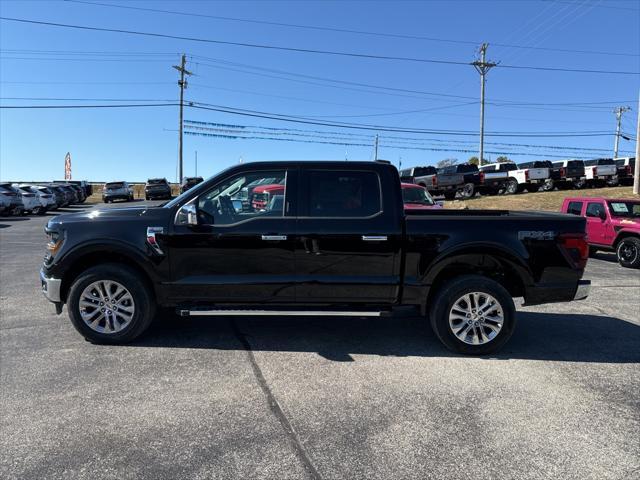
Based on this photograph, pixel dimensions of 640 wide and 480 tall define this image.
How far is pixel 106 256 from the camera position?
16.7 ft

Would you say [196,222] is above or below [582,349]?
above

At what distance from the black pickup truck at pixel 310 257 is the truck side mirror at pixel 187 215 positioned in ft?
0.04

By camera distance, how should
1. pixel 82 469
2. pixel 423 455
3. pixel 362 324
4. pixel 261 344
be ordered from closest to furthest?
pixel 82 469, pixel 423 455, pixel 261 344, pixel 362 324

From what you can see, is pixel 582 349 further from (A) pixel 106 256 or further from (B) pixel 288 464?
(A) pixel 106 256

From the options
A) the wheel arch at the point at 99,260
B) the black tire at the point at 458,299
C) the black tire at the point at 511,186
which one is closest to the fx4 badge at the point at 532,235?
the black tire at the point at 458,299

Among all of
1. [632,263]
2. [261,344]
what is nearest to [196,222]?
[261,344]

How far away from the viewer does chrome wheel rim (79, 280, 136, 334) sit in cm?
493

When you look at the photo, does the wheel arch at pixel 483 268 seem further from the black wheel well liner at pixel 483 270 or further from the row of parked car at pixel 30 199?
the row of parked car at pixel 30 199

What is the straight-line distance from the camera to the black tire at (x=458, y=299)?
479 cm

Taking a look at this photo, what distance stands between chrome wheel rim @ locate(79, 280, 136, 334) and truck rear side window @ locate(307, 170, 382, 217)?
2.11m

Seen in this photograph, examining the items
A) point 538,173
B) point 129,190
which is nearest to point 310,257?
point 538,173

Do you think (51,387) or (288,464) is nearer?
(288,464)

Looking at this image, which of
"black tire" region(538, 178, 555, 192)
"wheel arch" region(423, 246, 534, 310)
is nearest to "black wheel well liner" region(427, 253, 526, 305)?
"wheel arch" region(423, 246, 534, 310)

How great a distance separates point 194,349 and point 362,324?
2058 mm
